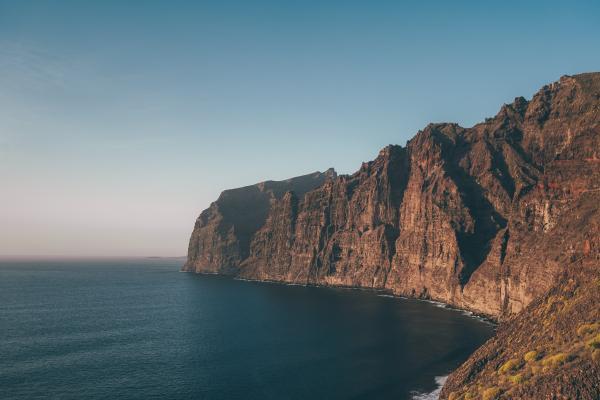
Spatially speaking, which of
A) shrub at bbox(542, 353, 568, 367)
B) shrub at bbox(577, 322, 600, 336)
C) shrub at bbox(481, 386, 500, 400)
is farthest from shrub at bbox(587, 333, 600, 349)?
shrub at bbox(481, 386, 500, 400)

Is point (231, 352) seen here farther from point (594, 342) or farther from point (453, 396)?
point (594, 342)

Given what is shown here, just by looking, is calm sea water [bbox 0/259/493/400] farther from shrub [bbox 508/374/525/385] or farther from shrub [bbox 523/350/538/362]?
shrub [bbox 508/374/525/385]

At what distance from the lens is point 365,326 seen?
149000 millimetres

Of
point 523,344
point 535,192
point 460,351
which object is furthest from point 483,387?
point 535,192

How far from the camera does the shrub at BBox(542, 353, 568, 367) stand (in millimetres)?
60000

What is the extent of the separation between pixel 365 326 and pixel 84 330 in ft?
314

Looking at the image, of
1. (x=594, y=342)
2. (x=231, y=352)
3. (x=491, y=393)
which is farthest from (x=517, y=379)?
(x=231, y=352)

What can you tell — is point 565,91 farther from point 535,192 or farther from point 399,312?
point 399,312

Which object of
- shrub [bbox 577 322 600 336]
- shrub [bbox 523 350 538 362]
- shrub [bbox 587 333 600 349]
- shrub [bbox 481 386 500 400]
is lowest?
shrub [bbox 481 386 500 400]

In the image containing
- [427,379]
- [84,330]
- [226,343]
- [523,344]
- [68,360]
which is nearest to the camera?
[523,344]

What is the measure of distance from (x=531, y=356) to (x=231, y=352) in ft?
259

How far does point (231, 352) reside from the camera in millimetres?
120438

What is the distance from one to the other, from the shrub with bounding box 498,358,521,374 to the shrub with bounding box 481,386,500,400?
7.00 m

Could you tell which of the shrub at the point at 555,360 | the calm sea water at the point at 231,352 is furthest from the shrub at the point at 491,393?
the calm sea water at the point at 231,352
